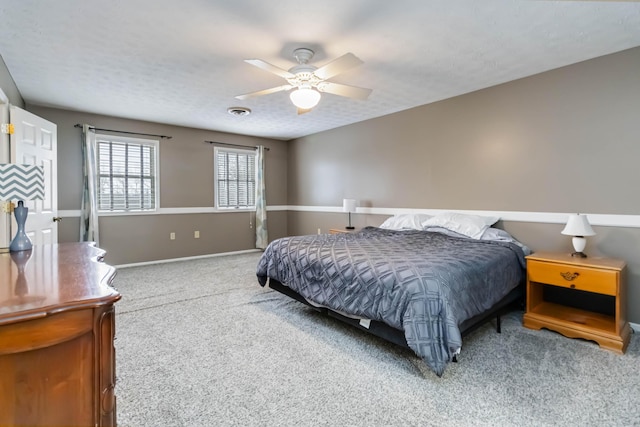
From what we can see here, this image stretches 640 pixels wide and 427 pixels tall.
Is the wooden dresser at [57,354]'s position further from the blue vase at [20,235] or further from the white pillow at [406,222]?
the white pillow at [406,222]

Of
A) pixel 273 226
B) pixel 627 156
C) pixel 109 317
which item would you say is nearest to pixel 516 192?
pixel 627 156

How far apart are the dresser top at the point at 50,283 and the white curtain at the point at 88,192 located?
3.23 meters

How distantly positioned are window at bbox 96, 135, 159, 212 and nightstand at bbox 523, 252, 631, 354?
17.6ft

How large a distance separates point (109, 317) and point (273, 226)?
567 cm

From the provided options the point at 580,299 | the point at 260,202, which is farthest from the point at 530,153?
the point at 260,202

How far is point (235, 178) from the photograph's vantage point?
618 cm

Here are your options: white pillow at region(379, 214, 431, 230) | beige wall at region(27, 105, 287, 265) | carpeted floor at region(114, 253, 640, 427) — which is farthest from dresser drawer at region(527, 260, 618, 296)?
beige wall at region(27, 105, 287, 265)

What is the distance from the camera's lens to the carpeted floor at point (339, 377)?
163 centimetres

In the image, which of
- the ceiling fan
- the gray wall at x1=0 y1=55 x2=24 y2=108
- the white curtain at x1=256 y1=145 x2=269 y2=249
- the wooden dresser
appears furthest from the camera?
the white curtain at x1=256 y1=145 x2=269 y2=249

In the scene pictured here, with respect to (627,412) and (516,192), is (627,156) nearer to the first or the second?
(516,192)

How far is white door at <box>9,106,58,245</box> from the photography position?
115 inches

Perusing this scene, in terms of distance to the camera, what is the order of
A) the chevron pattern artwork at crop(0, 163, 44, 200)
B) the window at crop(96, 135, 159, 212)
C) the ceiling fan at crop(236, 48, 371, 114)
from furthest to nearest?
the window at crop(96, 135, 159, 212) < the ceiling fan at crop(236, 48, 371, 114) < the chevron pattern artwork at crop(0, 163, 44, 200)

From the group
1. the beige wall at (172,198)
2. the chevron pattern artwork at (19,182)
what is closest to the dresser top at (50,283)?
the chevron pattern artwork at (19,182)

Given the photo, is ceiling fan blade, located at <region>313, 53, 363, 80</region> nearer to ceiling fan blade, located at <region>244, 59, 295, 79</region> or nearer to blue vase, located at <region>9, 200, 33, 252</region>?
ceiling fan blade, located at <region>244, 59, 295, 79</region>
